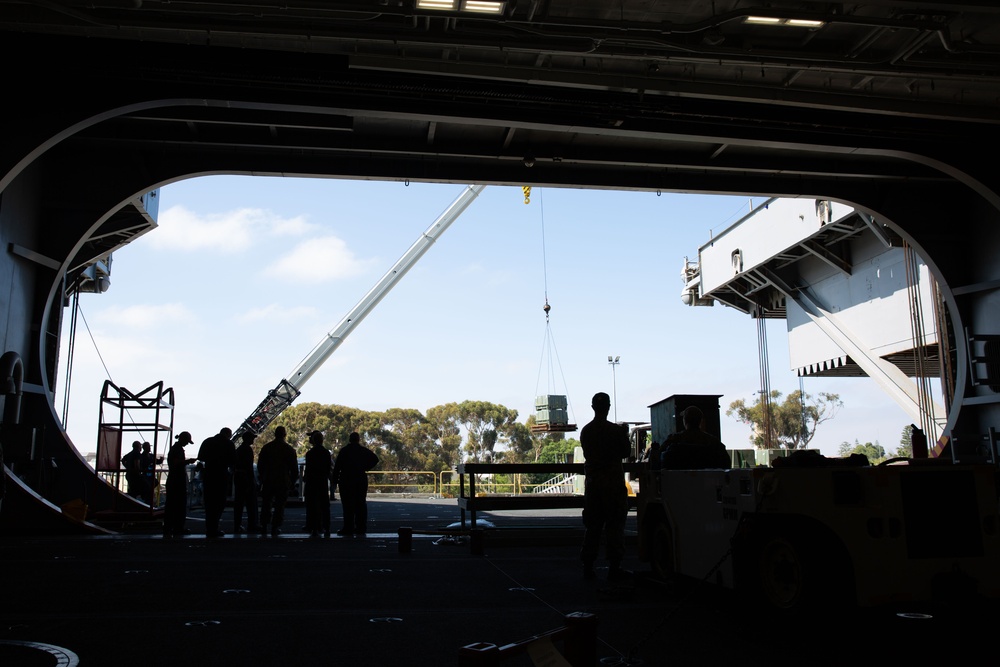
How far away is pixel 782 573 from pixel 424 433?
67131 mm

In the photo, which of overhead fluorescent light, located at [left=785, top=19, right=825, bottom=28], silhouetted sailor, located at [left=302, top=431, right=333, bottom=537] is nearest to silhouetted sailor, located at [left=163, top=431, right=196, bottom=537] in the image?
silhouetted sailor, located at [left=302, top=431, right=333, bottom=537]

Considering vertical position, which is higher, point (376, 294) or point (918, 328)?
point (376, 294)

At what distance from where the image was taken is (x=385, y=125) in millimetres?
16078

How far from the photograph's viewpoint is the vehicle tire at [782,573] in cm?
521

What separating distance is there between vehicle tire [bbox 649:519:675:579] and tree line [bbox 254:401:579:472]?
5637 cm

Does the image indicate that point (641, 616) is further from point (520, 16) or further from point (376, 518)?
point (376, 518)

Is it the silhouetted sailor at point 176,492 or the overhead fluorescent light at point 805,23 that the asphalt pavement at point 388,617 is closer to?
the silhouetted sailor at point 176,492

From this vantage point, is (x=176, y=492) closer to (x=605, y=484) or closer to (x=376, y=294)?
(x=605, y=484)

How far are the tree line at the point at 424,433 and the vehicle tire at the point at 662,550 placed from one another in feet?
185

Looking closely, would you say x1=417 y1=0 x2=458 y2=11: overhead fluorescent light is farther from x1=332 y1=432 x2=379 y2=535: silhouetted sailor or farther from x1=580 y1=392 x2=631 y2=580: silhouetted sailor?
x1=332 y1=432 x2=379 y2=535: silhouetted sailor

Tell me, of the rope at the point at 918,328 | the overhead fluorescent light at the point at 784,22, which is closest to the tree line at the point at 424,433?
the rope at the point at 918,328

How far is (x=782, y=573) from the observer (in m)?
5.49

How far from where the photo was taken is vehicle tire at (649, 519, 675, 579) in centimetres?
706

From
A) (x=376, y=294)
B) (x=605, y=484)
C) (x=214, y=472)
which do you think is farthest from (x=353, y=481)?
(x=376, y=294)
